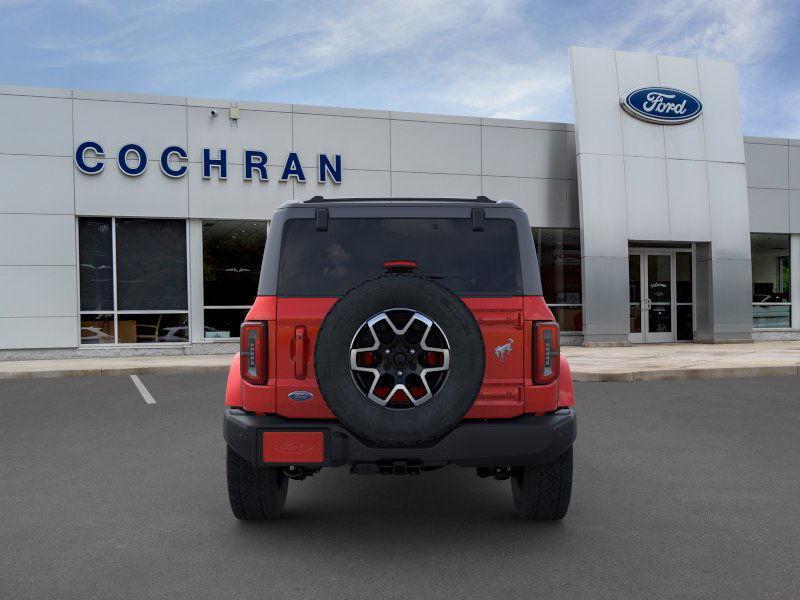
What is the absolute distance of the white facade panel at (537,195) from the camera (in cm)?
2008

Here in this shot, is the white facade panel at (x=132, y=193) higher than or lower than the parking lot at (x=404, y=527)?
higher

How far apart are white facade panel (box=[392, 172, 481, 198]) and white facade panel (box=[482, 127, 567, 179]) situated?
22.1 inches

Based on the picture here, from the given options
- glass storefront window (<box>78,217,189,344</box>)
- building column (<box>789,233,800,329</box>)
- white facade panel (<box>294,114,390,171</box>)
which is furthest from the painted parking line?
building column (<box>789,233,800,329</box>)

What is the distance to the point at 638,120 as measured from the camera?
787 inches

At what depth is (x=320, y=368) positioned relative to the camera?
148 inches

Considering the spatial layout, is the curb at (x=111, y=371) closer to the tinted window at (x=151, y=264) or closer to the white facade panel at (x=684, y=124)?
the tinted window at (x=151, y=264)

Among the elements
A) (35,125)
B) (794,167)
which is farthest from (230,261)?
(794,167)

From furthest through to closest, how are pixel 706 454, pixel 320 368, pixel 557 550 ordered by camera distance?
pixel 706 454
pixel 557 550
pixel 320 368

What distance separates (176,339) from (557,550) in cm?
1548

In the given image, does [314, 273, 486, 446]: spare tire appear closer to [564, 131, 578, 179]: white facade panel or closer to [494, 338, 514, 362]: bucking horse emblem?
[494, 338, 514, 362]: bucking horse emblem

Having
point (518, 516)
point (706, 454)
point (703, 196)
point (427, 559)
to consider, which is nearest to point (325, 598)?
point (427, 559)

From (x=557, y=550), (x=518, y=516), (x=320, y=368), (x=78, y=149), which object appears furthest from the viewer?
(x=78, y=149)

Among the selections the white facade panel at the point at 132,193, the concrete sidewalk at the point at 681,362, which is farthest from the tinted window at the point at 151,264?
the concrete sidewalk at the point at 681,362

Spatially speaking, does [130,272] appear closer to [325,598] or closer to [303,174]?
[303,174]
